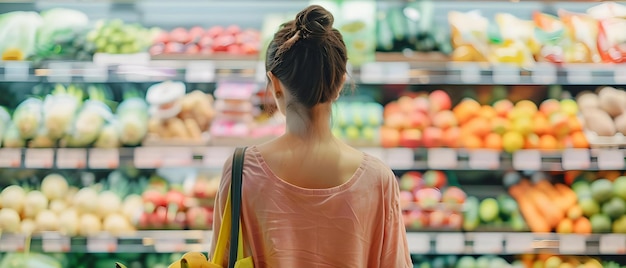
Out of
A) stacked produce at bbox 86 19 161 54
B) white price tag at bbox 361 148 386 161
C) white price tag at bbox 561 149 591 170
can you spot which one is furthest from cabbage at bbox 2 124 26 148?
white price tag at bbox 561 149 591 170

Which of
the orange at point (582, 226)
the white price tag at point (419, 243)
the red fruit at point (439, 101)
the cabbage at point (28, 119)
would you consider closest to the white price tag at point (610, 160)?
the orange at point (582, 226)

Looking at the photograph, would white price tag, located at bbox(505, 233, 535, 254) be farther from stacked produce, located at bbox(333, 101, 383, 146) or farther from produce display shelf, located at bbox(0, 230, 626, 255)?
stacked produce, located at bbox(333, 101, 383, 146)

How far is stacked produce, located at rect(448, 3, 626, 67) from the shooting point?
2.97 meters

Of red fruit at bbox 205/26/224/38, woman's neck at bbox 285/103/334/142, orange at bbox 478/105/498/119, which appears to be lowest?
orange at bbox 478/105/498/119

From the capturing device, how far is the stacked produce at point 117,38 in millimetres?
2967

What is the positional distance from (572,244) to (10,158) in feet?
8.47

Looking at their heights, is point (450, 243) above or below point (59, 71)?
below

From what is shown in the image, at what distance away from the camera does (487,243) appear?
2.79m

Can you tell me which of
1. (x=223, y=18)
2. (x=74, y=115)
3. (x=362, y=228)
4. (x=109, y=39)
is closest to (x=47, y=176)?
(x=74, y=115)

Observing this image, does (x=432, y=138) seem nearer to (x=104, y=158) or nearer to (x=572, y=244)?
(x=572, y=244)

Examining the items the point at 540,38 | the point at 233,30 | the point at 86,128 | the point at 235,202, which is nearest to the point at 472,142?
the point at 540,38

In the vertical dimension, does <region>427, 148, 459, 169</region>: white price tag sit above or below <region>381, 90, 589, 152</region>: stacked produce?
below

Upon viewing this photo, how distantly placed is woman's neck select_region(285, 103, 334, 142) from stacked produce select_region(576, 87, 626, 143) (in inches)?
73.6

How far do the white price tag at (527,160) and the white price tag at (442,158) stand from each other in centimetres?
28
